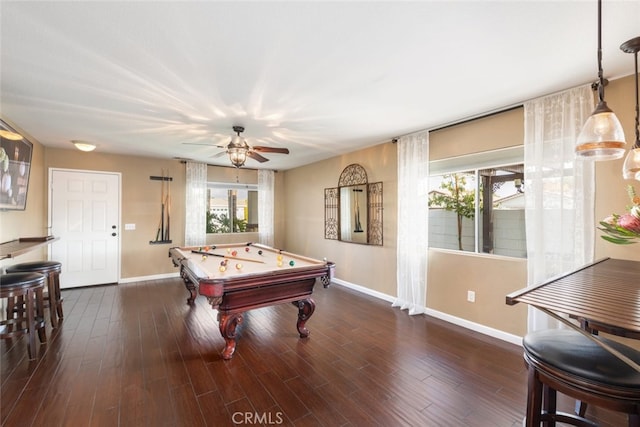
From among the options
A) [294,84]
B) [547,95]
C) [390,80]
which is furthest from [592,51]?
[294,84]

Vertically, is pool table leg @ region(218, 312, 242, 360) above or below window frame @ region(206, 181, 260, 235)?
below

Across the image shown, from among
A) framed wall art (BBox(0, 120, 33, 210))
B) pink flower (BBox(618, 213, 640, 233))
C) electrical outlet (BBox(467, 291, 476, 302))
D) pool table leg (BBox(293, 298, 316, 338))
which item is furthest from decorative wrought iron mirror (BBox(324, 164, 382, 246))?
framed wall art (BBox(0, 120, 33, 210))

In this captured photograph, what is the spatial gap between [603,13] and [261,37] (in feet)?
6.59

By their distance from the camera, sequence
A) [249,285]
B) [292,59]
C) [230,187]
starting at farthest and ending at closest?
[230,187] → [249,285] → [292,59]

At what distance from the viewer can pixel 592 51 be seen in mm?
1930

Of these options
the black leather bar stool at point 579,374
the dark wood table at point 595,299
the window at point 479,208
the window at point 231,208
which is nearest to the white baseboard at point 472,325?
the window at point 479,208

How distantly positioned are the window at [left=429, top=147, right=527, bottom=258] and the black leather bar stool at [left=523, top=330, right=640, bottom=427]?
1.77 meters

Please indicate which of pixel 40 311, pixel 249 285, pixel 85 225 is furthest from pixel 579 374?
pixel 85 225

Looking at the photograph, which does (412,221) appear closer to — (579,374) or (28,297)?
(579,374)

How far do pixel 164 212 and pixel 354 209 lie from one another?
150 inches

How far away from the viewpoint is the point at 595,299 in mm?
1219

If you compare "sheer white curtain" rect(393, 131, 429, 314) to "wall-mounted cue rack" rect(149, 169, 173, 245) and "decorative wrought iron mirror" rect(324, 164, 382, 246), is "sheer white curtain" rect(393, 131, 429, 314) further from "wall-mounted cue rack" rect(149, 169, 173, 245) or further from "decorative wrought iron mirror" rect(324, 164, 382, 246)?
"wall-mounted cue rack" rect(149, 169, 173, 245)

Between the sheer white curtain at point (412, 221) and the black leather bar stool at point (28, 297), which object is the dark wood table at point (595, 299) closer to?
the sheer white curtain at point (412, 221)

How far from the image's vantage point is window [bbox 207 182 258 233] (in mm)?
6301
